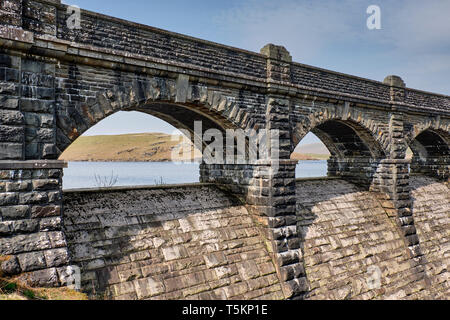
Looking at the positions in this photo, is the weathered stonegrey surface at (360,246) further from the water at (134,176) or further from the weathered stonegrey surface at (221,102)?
the water at (134,176)

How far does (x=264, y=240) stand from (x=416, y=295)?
6176 millimetres

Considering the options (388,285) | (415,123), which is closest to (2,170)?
(388,285)

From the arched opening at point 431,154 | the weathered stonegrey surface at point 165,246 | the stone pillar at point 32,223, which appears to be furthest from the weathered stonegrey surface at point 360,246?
the stone pillar at point 32,223

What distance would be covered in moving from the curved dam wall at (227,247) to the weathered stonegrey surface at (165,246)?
23 millimetres

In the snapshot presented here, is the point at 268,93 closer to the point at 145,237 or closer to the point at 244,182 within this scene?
the point at 244,182

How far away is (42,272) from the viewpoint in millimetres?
5574

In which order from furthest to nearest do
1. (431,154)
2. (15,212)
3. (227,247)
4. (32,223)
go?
(431,154)
(227,247)
(32,223)
(15,212)

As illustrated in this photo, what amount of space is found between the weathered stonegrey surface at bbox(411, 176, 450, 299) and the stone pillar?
12490 mm

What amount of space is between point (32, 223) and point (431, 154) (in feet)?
62.9

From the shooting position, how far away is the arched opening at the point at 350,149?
1255cm

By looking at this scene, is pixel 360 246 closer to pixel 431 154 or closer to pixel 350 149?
pixel 350 149

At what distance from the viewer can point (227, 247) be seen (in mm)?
8633

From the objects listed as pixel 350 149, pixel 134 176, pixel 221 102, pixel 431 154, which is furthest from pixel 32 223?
pixel 134 176

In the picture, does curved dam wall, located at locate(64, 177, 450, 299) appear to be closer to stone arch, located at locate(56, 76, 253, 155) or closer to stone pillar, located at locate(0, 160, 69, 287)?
stone pillar, located at locate(0, 160, 69, 287)
